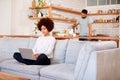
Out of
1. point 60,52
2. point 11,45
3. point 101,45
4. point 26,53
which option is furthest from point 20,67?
point 101,45

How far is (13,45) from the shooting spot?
439 cm

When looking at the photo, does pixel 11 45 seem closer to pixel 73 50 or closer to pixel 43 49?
pixel 43 49

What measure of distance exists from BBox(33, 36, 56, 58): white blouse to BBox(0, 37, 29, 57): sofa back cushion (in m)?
0.57

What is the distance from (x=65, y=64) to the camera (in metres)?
3.42

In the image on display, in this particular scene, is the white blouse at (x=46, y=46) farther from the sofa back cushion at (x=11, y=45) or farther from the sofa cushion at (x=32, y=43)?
the sofa back cushion at (x=11, y=45)

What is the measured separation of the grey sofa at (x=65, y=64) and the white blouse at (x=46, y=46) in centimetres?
13

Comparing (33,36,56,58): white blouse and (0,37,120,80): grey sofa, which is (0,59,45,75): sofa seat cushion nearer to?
(0,37,120,80): grey sofa

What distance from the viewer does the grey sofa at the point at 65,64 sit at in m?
2.63

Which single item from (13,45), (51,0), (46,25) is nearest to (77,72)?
(46,25)

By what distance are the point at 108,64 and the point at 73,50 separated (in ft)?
2.62

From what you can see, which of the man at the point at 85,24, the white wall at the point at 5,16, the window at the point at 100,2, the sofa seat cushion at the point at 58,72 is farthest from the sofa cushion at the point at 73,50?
the window at the point at 100,2

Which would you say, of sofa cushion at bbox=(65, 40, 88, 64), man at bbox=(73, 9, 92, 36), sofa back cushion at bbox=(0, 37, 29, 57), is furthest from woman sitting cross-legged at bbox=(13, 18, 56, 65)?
man at bbox=(73, 9, 92, 36)

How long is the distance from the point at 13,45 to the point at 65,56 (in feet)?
4.45

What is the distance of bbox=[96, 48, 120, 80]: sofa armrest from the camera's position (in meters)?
2.62
